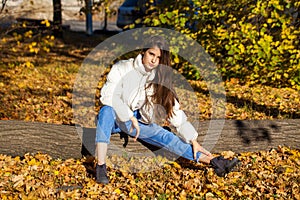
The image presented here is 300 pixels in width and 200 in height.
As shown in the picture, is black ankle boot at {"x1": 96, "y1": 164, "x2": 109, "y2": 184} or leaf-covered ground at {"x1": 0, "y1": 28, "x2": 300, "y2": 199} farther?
black ankle boot at {"x1": 96, "y1": 164, "x2": 109, "y2": 184}

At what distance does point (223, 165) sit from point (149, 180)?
29.0 inches

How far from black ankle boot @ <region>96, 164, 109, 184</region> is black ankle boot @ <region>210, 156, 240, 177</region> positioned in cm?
104

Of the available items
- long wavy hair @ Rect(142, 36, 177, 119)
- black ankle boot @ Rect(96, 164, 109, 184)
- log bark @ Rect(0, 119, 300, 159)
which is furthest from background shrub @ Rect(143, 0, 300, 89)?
black ankle boot @ Rect(96, 164, 109, 184)

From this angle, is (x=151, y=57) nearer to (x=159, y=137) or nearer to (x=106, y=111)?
(x=106, y=111)

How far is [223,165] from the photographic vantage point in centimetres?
406

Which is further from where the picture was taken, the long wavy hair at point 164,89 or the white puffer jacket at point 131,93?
the long wavy hair at point 164,89

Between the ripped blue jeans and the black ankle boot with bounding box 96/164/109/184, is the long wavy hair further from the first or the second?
the black ankle boot with bounding box 96/164/109/184

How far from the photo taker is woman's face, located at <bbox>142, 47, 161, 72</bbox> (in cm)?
395

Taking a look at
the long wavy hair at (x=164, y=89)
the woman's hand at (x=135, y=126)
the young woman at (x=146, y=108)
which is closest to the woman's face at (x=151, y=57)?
the young woman at (x=146, y=108)

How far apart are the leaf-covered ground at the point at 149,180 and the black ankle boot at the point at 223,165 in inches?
3.9

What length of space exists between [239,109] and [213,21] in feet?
7.63

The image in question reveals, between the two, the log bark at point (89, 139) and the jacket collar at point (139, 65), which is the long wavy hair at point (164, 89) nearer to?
the jacket collar at point (139, 65)

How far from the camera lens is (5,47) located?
12266mm

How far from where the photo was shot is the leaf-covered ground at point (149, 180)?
12.4 ft
